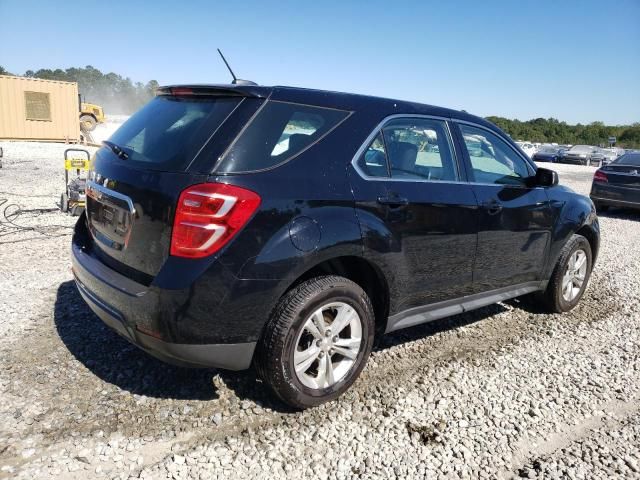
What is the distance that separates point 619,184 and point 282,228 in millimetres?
11279

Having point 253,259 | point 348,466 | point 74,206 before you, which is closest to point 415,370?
point 348,466

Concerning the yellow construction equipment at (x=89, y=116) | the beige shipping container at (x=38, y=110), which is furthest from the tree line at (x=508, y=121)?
the beige shipping container at (x=38, y=110)

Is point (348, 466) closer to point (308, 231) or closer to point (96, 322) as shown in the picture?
point (308, 231)

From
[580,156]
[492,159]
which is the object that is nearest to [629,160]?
[492,159]

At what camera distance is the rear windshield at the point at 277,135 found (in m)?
2.48

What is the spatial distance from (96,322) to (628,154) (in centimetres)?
1282

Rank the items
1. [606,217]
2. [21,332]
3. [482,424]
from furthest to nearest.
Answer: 1. [606,217]
2. [21,332]
3. [482,424]

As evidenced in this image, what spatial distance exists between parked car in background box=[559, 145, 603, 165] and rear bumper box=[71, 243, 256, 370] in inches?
1397

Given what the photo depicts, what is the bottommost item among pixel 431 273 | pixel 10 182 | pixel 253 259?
pixel 10 182

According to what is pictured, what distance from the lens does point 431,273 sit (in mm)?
3314

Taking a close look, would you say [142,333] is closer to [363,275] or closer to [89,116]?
[363,275]

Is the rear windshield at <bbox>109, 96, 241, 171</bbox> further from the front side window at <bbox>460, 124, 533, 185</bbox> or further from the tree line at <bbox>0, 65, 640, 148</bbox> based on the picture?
the tree line at <bbox>0, 65, 640, 148</bbox>

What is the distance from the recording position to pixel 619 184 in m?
11.3

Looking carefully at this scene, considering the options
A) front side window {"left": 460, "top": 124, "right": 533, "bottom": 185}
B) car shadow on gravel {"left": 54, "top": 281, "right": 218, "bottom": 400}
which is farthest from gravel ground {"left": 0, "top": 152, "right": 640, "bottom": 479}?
front side window {"left": 460, "top": 124, "right": 533, "bottom": 185}
